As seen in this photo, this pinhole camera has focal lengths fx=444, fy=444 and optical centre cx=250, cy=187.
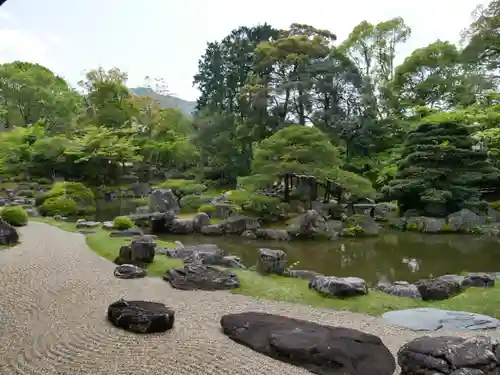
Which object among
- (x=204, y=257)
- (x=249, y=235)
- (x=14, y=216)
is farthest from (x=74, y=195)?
(x=204, y=257)

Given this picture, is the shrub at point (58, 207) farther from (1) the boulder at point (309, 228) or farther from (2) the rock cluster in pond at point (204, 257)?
(2) the rock cluster in pond at point (204, 257)

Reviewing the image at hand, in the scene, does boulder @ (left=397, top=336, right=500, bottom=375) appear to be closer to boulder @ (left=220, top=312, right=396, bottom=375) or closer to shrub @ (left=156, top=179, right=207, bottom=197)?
boulder @ (left=220, top=312, right=396, bottom=375)

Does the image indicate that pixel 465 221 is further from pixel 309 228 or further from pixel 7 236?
pixel 7 236

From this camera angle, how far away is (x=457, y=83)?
20609 mm

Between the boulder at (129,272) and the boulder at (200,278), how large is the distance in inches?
16.8

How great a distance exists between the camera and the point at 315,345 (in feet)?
12.6

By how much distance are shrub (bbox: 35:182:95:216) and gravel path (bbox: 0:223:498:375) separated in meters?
8.97

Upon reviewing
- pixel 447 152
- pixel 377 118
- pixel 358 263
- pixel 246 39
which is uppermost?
pixel 246 39

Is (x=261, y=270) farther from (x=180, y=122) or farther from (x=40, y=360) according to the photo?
(x=180, y=122)

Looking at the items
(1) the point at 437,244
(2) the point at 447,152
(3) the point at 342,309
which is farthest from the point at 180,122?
(3) the point at 342,309

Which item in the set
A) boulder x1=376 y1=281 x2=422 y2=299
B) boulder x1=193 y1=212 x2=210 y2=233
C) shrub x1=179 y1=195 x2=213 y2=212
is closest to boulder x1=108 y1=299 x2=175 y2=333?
boulder x1=376 y1=281 x2=422 y2=299

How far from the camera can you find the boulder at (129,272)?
267 inches

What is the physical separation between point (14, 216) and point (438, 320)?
1078 centimetres

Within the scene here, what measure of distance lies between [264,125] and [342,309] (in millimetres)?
15356
